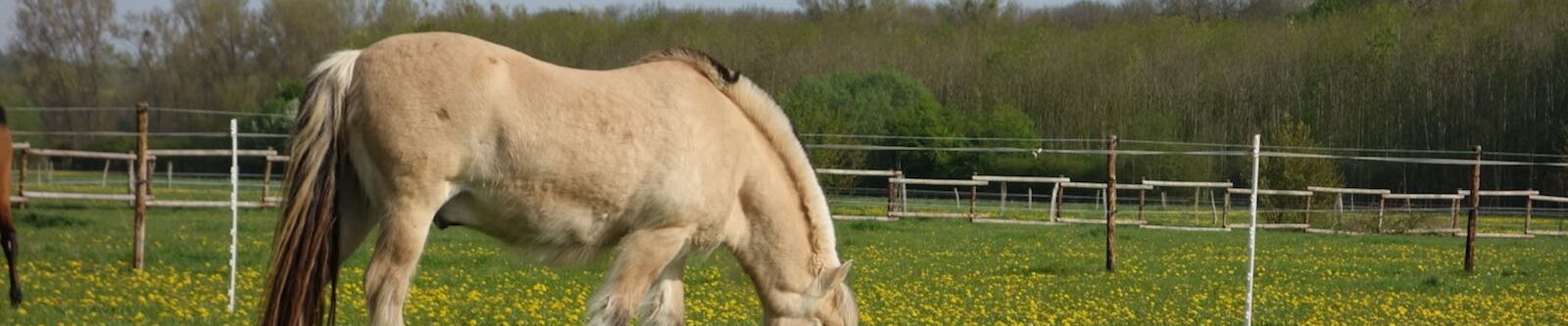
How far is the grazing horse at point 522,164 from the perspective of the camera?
513 centimetres

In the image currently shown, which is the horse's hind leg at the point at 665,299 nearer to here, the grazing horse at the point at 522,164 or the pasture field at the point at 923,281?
the grazing horse at the point at 522,164

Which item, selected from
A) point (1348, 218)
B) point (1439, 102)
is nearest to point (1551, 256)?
point (1348, 218)

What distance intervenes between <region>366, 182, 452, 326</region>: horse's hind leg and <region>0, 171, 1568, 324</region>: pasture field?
689mm

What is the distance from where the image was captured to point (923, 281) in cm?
1323

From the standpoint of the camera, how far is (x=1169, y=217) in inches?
1211

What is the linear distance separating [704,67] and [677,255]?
0.76 meters

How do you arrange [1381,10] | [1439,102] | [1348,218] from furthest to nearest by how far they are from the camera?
[1381,10] < [1439,102] < [1348,218]

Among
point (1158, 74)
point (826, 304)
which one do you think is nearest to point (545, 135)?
point (826, 304)

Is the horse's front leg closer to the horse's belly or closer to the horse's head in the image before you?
the horse's belly

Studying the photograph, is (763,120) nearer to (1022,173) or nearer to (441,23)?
(1022,173)

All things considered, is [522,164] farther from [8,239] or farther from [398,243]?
[8,239]

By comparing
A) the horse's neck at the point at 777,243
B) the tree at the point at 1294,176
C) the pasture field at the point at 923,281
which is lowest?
the pasture field at the point at 923,281

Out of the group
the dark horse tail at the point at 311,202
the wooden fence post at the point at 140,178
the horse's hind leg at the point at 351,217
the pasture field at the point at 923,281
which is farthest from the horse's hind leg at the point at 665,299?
the wooden fence post at the point at 140,178

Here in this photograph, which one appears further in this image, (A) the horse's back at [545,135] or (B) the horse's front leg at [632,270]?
(B) the horse's front leg at [632,270]
